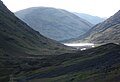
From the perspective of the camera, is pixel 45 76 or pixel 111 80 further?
pixel 45 76

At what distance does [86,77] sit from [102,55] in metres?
41.6

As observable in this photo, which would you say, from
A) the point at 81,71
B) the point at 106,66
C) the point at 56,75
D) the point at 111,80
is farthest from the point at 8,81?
the point at 111,80

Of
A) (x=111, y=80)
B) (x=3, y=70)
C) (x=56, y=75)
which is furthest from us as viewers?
(x=3, y=70)

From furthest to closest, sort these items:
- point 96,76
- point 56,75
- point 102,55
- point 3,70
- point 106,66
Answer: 1. point 3,70
2. point 102,55
3. point 56,75
4. point 106,66
5. point 96,76

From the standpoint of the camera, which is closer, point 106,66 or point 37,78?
point 106,66

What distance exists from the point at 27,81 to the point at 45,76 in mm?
11222

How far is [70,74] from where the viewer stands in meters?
145

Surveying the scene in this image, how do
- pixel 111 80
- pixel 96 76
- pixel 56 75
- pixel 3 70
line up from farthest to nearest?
pixel 3 70
pixel 56 75
pixel 96 76
pixel 111 80

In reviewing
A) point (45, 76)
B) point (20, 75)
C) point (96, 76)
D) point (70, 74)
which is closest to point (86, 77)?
point (96, 76)

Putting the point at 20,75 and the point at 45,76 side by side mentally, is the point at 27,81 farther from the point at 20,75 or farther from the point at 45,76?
the point at 20,75

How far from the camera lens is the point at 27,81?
148 meters

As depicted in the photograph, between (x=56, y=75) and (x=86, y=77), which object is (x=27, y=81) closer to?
(x=56, y=75)

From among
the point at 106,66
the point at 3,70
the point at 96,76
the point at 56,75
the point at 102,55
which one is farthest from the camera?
the point at 3,70

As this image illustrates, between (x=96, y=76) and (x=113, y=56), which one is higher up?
(x=113, y=56)
